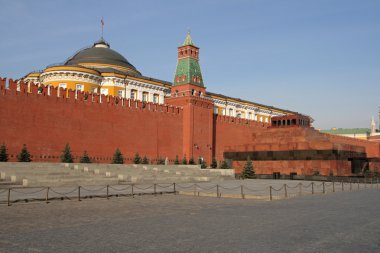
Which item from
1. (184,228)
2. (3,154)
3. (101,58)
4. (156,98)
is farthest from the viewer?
(156,98)

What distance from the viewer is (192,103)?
3116 cm

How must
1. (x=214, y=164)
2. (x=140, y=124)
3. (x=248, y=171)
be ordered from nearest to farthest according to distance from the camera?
1. (x=140, y=124)
2. (x=248, y=171)
3. (x=214, y=164)

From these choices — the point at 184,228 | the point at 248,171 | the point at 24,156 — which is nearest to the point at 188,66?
the point at 248,171

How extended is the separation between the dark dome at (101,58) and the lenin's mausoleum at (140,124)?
85 millimetres

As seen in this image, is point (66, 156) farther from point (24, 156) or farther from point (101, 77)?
point (101, 77)

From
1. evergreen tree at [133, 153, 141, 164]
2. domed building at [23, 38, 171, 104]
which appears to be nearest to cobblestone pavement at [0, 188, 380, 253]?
evergreen tree at [133, 153, 141, 164]

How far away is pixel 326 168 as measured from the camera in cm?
2769

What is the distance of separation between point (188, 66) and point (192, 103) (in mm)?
2997

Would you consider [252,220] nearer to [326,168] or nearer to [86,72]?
[326,168]

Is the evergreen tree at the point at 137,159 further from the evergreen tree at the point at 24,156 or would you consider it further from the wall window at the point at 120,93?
the wall window at the point at 120,93

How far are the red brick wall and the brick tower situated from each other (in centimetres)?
69

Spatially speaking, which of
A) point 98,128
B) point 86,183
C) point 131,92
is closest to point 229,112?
point 131,92

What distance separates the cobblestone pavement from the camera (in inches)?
231

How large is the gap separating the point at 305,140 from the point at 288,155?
1677 millimetres
